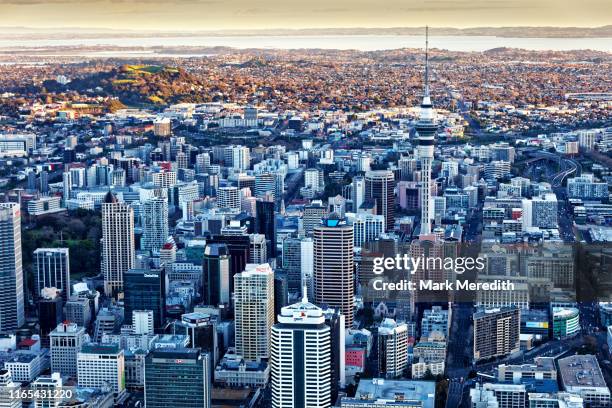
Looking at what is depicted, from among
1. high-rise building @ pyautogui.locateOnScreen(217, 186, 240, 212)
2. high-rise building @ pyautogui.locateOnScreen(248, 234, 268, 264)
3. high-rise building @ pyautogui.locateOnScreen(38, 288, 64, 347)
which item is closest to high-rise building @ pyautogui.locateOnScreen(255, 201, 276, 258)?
high-rise building @ pyautogui.locateOnScreen(248, 234, 268, 264)

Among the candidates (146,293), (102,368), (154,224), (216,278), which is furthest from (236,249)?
(102,368)

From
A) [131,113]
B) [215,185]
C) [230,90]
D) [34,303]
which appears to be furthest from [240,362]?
[230,90]

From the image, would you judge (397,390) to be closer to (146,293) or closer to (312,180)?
(146,293)

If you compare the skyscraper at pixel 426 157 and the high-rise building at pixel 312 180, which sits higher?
the skyscraper at pixel 426 157

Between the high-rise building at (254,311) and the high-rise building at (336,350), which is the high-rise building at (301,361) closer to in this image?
the high-rise building at (336,350)

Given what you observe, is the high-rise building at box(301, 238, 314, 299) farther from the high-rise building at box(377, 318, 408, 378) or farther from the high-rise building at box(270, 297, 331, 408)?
the high-rise building at box(270, 297, 331, 408)

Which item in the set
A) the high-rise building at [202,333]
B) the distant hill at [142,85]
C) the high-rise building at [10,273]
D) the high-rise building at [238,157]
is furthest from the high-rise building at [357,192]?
the distant hill at [142,85]
